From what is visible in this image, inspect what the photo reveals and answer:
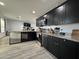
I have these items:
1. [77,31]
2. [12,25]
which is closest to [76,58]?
[77,31]

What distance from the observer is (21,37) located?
5578 millimetres

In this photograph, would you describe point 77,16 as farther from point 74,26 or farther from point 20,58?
point 20,58

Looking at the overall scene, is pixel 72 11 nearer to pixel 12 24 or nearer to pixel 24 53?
pixel 24 53

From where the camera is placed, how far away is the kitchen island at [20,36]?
5.04 meters

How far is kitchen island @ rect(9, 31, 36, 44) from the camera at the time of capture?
5039 millimetres

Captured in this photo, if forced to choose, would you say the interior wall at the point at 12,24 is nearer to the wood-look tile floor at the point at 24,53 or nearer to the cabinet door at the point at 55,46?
the wood-look tile floor at the point at 24,53

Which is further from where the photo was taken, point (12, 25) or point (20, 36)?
point (12, 25)

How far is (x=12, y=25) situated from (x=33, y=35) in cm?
498

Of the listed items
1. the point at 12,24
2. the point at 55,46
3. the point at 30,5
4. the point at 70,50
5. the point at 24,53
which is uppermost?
the point at 30,5

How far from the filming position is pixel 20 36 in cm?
553

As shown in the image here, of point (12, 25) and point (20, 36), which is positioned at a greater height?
point (12, 25)

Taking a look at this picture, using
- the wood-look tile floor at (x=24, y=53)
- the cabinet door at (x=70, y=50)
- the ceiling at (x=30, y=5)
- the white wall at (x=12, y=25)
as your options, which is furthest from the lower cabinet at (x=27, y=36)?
the cabinet door at (x=70, y=50)

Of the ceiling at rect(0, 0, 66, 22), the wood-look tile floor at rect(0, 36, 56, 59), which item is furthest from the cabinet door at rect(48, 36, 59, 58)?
the ceiling at rect(0, 0, 66, 22)

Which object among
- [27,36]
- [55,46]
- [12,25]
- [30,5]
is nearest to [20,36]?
[27,36]
